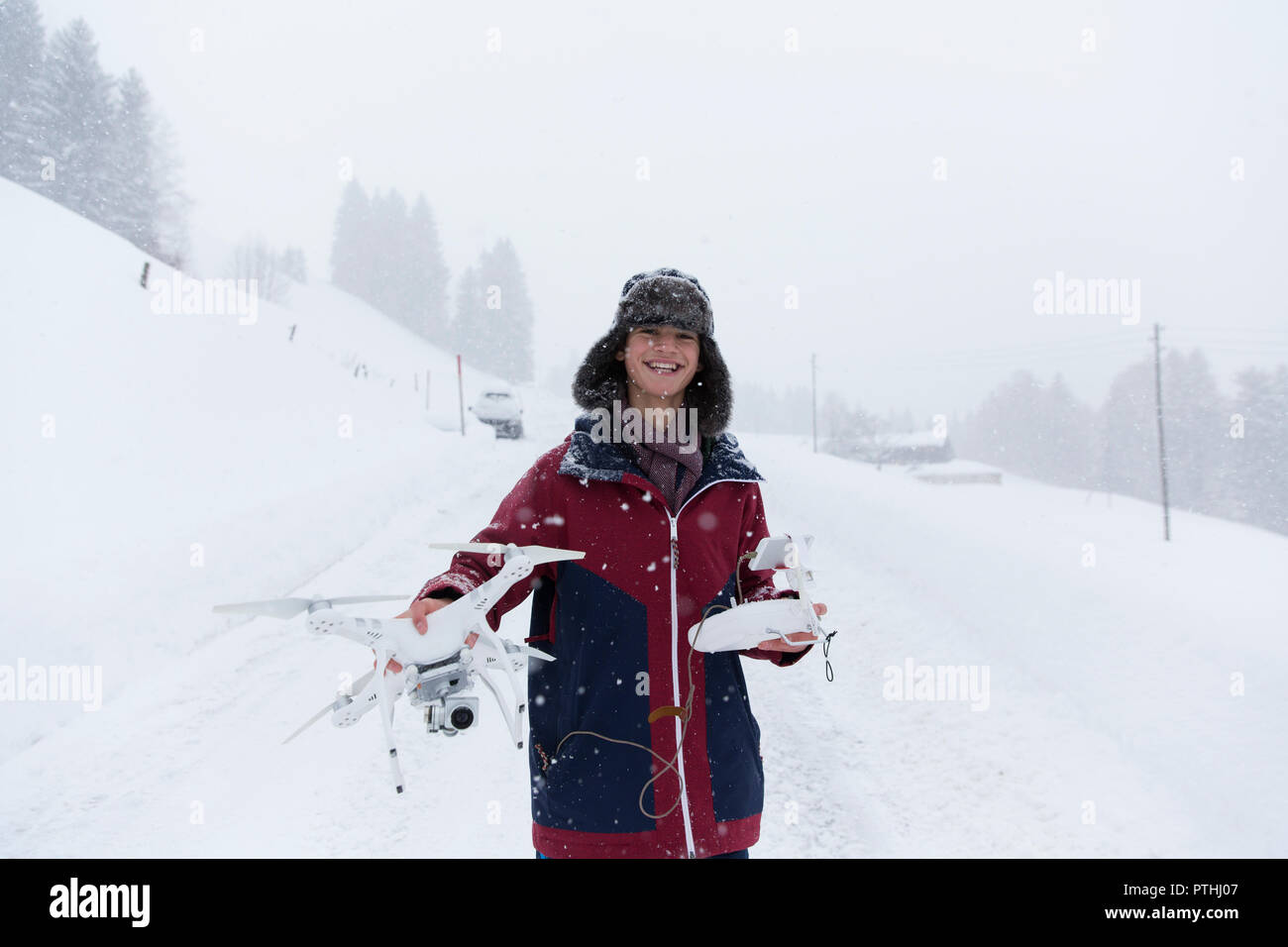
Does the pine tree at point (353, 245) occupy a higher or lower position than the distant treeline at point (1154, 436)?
higher

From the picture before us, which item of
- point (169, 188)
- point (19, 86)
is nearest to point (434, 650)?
point (19, 86)

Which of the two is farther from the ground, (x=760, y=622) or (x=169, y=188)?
(x=169, y=188)

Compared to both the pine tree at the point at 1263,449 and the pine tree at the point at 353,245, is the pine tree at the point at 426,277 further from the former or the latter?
the pine tree at the point at 1263,449

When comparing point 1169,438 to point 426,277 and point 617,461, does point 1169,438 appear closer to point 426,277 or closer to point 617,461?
point 617,461

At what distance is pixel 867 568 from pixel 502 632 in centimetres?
440

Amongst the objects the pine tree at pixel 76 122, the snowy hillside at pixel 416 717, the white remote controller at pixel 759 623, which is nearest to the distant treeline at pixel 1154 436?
the snowy hillside at pixel 416 717

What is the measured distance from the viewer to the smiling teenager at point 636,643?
6.10 ft

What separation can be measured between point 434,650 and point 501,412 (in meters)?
20.6

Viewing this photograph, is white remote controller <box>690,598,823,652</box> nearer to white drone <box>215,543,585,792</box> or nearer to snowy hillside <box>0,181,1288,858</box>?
white drone <box>215,543,585,792</box>

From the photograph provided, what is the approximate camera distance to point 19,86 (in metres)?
28.2

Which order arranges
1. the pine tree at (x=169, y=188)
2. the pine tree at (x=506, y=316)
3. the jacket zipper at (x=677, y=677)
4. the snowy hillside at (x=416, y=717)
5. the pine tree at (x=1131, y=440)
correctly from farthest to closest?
the pine tree at (x=1131, y=440) → the pine tree at (x=506, y=316) → the pine tree at (x=169, y=188) → the snowy hillside at (x=416, y=717) → the jacket zipper at (x=677, y=677)

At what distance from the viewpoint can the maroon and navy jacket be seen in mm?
1859
